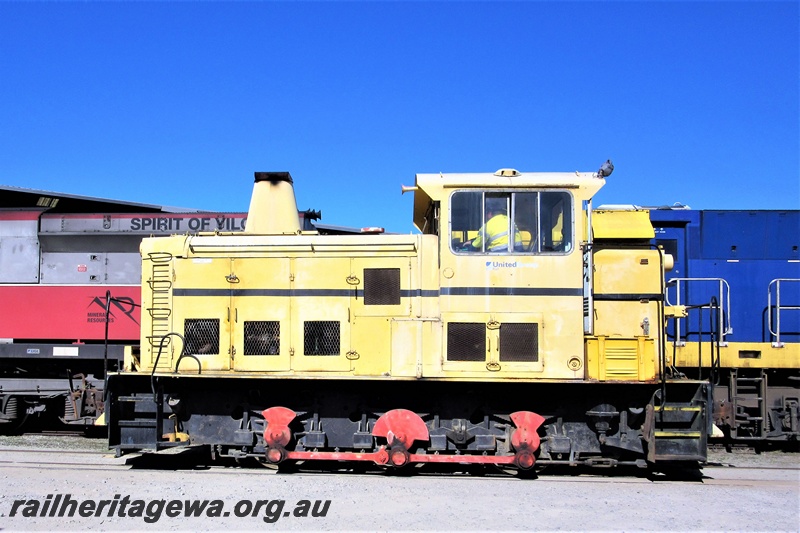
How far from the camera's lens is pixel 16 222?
12.6m

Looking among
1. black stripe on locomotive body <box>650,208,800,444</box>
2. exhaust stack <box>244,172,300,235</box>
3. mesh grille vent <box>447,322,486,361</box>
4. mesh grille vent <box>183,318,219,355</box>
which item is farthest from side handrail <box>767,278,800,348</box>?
mesh grille vent <box>183,318,219,355</box>

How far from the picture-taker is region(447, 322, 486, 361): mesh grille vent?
28.6ft

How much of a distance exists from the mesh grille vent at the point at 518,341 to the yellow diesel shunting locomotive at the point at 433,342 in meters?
0.02

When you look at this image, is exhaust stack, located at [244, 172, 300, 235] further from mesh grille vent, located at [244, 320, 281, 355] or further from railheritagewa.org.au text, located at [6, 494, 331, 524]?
railheritagewa.org.au text, located at [6, 494, 331, 524]

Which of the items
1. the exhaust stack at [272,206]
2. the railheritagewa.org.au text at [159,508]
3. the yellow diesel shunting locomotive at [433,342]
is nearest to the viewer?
the railheritagewa.org.au text at [159,508]

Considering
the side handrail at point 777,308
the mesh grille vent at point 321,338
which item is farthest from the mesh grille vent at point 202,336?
the side handrail at point 777,308

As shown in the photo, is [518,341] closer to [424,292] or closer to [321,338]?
[424,292]

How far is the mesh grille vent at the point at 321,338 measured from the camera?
29.7 ft

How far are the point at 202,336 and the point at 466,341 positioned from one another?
3.65m

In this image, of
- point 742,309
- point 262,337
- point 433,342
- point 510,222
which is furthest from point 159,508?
point 742,309

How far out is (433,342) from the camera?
8.79m

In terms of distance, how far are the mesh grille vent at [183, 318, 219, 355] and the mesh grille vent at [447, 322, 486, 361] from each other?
3.24 m

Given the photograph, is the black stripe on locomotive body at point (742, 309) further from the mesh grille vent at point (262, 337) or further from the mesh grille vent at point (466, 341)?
the mesh grille vent at point (262, 337)

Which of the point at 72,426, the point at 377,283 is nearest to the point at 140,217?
the point at 72,426
